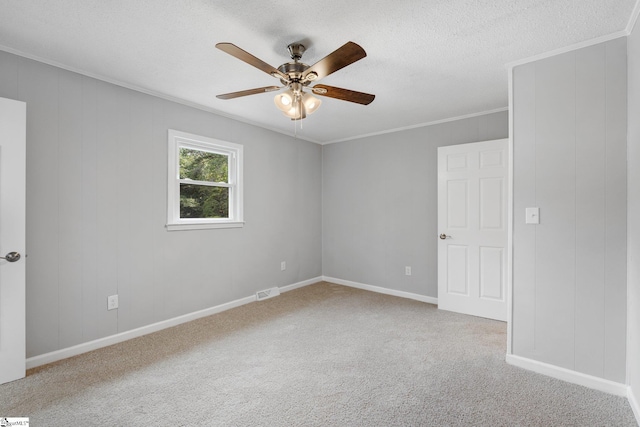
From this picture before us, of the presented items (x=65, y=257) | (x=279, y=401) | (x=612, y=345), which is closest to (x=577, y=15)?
(x=612, y=345)

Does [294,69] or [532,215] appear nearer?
[294,69]

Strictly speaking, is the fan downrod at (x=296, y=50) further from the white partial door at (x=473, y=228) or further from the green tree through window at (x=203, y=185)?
the white partial door at (x=473, y=228)

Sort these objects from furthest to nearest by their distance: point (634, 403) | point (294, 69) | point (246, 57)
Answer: point (294, 69), point (634, 403), point (246, 57)

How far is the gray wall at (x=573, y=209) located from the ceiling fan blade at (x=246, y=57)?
1913mm

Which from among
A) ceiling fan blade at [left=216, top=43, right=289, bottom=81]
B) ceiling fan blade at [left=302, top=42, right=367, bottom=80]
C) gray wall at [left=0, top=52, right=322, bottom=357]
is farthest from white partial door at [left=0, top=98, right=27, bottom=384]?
ceiling fan blade at [left=302, top=42, right=367, bottom=80]

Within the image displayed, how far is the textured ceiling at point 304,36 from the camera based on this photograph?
182cm

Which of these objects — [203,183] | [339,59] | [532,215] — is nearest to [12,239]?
[203,183]

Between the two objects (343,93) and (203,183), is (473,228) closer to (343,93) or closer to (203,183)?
(343,93)

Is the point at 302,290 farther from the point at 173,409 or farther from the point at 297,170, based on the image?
the point at 173,409

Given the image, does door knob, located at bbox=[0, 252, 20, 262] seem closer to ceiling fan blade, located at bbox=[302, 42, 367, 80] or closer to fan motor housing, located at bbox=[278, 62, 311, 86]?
fan motor housing, located at bbox=[278, 62, 311, 86]

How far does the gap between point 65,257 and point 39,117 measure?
113 centimetres

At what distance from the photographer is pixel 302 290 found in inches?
186

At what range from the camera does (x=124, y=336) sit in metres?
2.90

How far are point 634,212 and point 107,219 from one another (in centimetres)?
399
